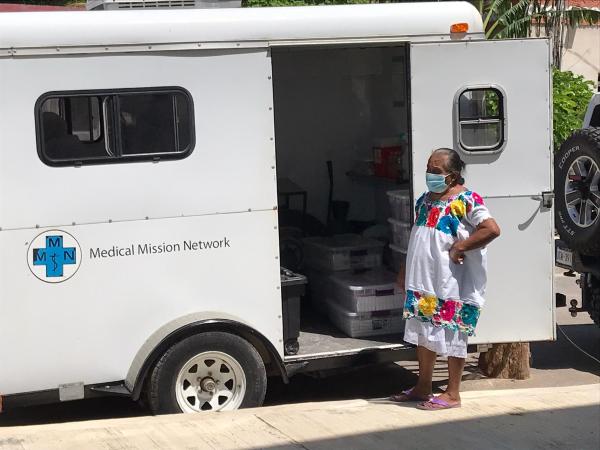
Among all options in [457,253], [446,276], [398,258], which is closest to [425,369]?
[446,276]

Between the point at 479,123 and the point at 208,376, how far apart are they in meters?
2.54

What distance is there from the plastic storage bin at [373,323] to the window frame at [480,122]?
1333 mm

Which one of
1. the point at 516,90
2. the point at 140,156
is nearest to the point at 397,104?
the point at 516,90

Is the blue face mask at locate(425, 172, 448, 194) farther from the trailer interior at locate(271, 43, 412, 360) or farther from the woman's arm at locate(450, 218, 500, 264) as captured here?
the trailer interior at locate(271, 43, 412, 360)

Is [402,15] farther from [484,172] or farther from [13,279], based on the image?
[13,279]

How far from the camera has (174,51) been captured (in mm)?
6391

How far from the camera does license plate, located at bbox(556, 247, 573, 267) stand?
29.1 feet

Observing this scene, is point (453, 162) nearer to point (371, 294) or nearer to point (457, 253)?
point (457, 253)

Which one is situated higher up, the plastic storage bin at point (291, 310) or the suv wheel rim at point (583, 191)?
the suv wheel rim at point (583, 191)

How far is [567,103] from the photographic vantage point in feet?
50.9

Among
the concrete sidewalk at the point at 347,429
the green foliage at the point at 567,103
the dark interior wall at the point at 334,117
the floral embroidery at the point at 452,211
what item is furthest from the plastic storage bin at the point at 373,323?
the green foliage at the point at 567,103

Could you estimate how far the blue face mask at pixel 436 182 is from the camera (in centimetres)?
634

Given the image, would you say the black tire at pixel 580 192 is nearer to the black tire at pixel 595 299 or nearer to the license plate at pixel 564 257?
the license plate at pixel 564 257

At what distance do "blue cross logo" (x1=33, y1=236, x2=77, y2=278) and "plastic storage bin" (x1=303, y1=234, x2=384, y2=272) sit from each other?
2.51 metres
